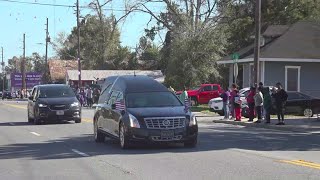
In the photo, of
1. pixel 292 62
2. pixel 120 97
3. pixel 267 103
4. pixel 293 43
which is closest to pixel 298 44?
pixel 293 43

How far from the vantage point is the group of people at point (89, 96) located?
44.4m

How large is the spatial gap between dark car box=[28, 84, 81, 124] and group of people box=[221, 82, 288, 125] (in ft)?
24.6

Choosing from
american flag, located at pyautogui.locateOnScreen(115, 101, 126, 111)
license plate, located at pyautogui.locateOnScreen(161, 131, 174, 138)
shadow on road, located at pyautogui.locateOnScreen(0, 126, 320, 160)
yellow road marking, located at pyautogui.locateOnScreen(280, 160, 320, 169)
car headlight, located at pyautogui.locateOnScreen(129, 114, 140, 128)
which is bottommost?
shadow on road, located at pyautogui.locateOnScreen(0, 126, 320, 160)

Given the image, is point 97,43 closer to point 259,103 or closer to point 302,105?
point 302,105

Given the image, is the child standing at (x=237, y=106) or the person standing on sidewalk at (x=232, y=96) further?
the person standing on sidewalk at (x=232, y=96)

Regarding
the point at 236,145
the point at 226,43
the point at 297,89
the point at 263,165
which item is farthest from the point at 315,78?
the point at 263,165

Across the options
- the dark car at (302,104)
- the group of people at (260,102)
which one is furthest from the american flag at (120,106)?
the dark car at (302,104)

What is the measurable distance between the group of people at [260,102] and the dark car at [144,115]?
8921mm

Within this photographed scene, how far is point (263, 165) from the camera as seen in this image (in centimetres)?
1148

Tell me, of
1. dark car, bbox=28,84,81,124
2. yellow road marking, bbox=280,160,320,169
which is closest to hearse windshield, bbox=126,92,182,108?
yellow road marking, bbox=280,160,320,169

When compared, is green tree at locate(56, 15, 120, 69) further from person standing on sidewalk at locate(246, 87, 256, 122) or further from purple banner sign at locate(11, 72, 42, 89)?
person standing on sidewalk at locate(246, 87, 256, 122)

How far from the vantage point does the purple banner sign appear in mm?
101250

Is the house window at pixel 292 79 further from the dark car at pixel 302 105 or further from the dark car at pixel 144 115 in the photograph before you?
the dark car at pixel 144 115

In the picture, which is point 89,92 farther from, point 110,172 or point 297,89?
point 110,172
